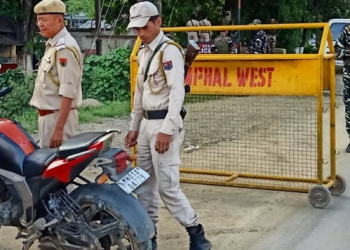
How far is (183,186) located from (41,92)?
2.53 metres

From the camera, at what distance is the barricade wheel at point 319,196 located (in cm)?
602

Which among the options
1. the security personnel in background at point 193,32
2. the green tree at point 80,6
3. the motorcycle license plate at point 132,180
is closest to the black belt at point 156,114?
the motorcycle license plate at point 132,180

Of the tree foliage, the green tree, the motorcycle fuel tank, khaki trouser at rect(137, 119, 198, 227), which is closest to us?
the motorcycle fuel tank

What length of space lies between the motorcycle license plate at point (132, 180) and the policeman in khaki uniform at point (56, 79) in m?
0.73

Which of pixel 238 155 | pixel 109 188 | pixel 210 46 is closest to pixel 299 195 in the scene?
pixel 238 155

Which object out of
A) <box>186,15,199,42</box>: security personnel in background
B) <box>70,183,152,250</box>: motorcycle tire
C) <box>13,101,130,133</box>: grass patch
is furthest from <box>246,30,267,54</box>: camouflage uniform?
<box>70,183,152,250</box>: motorcycle tire

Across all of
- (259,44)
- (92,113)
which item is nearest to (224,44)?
(259,44)

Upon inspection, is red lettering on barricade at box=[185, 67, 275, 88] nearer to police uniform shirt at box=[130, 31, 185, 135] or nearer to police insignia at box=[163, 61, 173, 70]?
police uniform shirt at box=[130, 31, 185, 135]

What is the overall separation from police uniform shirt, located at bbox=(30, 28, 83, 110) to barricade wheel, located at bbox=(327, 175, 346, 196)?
9.57ft

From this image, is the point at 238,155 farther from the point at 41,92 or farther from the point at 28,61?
the point at 28,61

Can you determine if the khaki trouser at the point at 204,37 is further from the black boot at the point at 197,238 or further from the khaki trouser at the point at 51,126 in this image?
the black boot at the point at 197,238

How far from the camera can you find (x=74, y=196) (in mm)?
4324

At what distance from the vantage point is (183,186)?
23.0 ft

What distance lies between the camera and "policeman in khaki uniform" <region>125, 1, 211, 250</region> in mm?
4426
